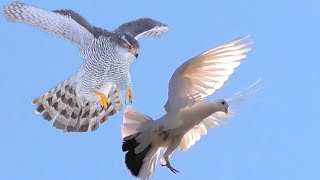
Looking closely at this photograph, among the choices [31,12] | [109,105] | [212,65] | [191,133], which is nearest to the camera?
[212,65]

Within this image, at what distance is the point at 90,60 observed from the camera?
995cm

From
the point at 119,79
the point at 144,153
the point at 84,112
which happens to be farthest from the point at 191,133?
the point at 84,112

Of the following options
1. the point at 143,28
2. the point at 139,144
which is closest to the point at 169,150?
the point at 139,144

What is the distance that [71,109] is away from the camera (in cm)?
1062

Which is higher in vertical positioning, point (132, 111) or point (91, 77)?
point (91, 77)

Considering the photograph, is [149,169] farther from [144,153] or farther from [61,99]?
[61,99]

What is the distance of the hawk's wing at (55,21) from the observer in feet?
31.3

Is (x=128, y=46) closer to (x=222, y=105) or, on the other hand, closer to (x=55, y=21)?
(x=55, y=21)

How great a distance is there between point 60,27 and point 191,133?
2.36 meters

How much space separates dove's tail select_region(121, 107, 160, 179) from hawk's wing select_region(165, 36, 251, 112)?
1.30 feet

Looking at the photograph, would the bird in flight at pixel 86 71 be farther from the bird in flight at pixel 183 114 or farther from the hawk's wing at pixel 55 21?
the bird in flight at pixel 183 114

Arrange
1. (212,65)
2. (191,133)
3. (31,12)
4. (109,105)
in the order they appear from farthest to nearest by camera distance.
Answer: (109,105) → (31,12) → (191,133) → (212,65)

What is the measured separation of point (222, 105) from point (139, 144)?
3.54 feet

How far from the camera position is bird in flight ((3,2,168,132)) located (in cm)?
967
